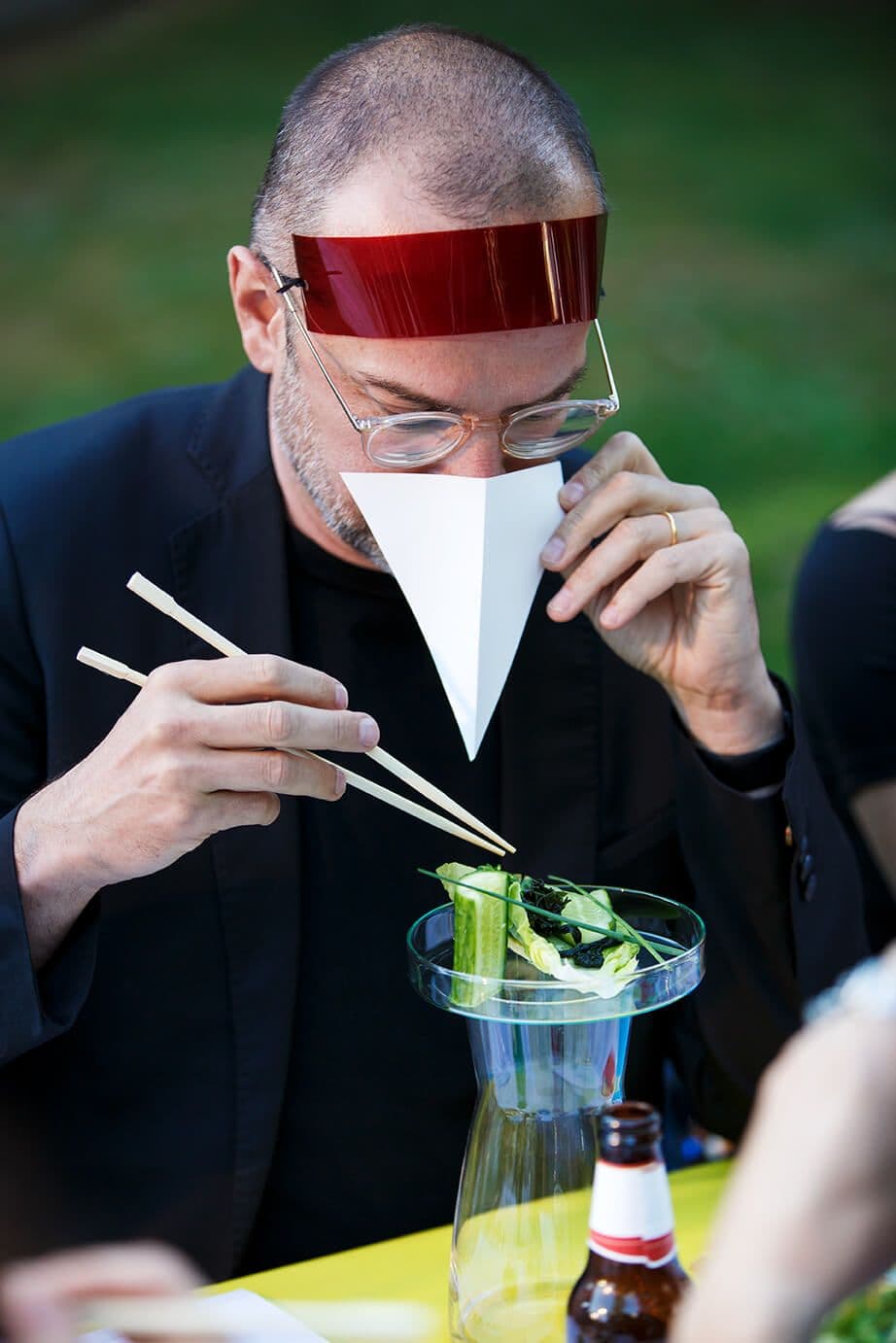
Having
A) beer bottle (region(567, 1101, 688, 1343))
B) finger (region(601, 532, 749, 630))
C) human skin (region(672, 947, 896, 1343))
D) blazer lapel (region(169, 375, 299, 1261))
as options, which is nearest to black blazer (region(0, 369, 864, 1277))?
blazer lapel (region(169, 375, 299, 1261))

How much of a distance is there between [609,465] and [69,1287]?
A: 3.67ft

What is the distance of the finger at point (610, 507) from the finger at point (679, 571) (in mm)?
57

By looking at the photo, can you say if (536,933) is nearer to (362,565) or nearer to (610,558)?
(610,558)

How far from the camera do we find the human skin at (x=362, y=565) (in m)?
1.39

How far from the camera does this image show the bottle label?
93 cm

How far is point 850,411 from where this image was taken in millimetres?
4336

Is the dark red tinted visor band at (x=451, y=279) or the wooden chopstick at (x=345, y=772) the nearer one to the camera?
the wooden chopstick at (x=345, y=772)

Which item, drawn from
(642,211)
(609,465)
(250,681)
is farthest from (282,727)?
(642,211)

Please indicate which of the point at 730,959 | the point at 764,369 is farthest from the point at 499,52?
the point at 764,369

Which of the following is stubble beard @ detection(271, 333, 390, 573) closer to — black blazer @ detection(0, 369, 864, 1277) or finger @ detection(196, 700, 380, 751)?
black blazer @ detection(0, 369, 864, 1277)

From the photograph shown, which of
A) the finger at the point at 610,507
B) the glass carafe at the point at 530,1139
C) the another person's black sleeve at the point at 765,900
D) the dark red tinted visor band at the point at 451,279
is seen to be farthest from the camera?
the another person's black sleeve at the point at 765,900

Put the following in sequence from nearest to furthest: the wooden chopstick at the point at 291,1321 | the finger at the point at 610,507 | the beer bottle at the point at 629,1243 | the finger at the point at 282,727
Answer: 1. the beer bottle at the point at 629,1243
2. the wooden chopstick at the point at 291,1321
3. the finger at the point at 282,727
4. the finger at the point at 610,507

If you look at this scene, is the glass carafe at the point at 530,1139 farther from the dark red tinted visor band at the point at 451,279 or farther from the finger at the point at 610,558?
the dark red tinted visor band at the point at 451,279

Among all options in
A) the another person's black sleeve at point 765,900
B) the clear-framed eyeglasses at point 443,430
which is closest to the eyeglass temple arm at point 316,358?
the clear-framed eyeglasses at point 443,430
